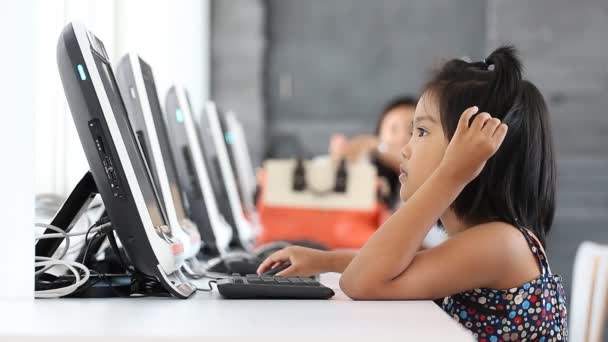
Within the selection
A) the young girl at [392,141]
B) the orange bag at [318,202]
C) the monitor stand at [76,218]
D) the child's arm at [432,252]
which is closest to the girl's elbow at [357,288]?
the child's arm at [432,252]

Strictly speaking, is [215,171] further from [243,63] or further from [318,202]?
[243,63]

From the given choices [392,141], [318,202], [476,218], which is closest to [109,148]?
[476,218]

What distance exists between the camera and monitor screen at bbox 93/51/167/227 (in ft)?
3.84

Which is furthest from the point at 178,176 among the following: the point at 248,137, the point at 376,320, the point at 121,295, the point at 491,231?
the point at 248,137

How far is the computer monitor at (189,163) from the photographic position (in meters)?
1.86

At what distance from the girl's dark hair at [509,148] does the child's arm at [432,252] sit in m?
0.14

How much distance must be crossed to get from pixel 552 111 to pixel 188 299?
4.06 meters

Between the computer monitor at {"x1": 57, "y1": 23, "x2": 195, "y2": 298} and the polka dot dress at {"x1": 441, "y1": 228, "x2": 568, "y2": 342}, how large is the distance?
1.41ft

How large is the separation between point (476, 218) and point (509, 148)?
124mm

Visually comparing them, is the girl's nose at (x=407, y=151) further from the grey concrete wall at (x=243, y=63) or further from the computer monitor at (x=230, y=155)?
the grey concrete wall at (x=243, y=63)

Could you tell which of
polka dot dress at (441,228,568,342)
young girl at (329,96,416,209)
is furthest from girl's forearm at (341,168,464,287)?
young girl at (329,96,416,209)

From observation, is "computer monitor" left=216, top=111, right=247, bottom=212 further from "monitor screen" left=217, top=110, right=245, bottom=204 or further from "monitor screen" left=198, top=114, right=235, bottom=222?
"monitor screen" left=198, top=114, right=235, bottom=222

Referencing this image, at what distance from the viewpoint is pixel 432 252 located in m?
1.25

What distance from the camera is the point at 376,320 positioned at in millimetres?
959
